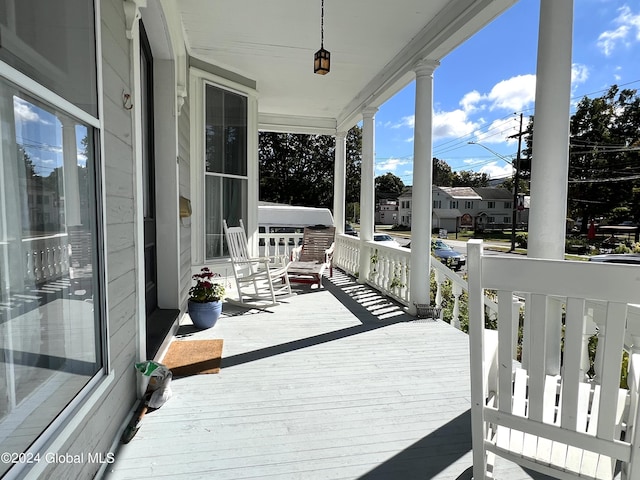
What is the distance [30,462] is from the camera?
96 cm

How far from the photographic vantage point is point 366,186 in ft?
19.0

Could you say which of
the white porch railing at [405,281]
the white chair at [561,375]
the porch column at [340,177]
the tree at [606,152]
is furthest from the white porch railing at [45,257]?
the tree at [606,152]

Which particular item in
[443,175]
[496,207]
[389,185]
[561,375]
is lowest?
[561,375]

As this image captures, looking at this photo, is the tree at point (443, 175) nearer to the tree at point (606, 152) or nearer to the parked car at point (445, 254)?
the tree at point (606, 152)

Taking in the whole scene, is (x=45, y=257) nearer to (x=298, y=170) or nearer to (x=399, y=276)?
(x=399, y=276)

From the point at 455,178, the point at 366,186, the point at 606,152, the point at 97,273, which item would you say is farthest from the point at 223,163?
the point at 455,178

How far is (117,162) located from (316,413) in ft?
5.51

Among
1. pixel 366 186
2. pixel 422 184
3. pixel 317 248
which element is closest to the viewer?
pixel 422 184

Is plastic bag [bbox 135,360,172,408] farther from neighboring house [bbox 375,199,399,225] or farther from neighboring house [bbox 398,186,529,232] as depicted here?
neighboring house [bbox 375,199,399,225]

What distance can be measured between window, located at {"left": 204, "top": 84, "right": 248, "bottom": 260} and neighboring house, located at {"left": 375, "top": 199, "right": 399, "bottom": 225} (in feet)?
158

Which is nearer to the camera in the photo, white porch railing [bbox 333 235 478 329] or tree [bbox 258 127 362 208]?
white porch railing [bbox 333 235 478 329]

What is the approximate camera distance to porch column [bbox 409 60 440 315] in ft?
12.8

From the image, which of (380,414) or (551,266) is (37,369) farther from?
(380,414)

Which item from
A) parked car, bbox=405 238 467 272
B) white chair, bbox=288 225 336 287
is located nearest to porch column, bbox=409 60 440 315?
white chair, bbox=288 225 336 287
